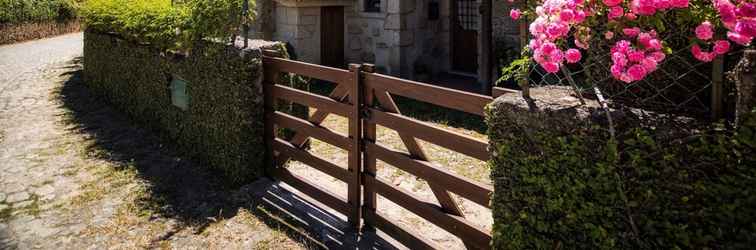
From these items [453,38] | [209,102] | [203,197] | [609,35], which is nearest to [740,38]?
[609,35]

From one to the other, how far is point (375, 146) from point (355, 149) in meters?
0.21

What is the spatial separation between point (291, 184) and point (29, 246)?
82.1 inches

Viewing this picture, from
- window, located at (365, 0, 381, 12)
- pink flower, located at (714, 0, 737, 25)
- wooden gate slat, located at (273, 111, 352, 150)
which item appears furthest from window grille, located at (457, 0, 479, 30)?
pink flower, located at (714, 0, 737, 25)

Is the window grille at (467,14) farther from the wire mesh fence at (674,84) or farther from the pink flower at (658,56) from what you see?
the pink flower at (658,56)

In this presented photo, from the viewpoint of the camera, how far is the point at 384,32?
10.9 m

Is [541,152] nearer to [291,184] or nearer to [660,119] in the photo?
[660,119]

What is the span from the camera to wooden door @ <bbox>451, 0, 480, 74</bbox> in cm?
1101

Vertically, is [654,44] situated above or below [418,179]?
above

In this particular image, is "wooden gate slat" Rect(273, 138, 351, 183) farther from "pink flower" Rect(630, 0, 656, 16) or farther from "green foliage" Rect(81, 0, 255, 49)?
"pink flower" Rect(630, 0, 656, 16)

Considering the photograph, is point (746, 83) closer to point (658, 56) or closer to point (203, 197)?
point (658, 56)

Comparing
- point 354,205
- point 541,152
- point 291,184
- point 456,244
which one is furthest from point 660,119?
point 291,184

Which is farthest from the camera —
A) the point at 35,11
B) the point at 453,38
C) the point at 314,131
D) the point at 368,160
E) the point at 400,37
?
the point at 35,11

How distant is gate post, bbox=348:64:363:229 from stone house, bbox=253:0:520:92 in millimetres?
6538

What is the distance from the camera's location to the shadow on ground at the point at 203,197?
432cm
